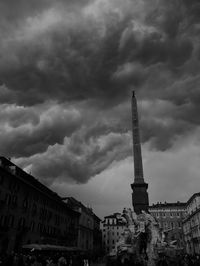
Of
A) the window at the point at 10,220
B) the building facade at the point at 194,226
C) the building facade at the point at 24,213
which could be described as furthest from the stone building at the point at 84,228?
the window at the point at 10,220

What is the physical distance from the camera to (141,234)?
98.8ft

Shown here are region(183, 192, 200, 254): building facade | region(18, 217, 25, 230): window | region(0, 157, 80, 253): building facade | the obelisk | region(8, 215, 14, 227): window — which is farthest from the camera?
region(183, 192, 200, 254): building facade

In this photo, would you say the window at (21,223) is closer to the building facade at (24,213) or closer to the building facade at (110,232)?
the building facade at (24,213)

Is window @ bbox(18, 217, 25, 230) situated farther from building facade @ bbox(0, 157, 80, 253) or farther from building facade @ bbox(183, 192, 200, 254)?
building facade @ bbox(183, 192, 200, 254)

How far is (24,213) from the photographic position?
3747cm

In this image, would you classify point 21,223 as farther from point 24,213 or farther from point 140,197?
point 140,197

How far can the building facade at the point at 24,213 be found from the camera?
32.8 m

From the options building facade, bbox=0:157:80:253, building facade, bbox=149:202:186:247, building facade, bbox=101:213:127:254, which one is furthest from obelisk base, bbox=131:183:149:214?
building facade, bbox=101:213:127:254

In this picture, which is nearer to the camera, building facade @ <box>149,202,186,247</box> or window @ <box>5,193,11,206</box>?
window @ <box>5,193,11,206</box>

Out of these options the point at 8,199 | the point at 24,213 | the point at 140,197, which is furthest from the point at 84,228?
the point at 140,197

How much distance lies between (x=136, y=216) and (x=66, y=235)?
27956mm

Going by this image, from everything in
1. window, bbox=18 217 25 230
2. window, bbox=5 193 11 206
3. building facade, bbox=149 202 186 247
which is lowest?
window, bbox=18 217 25 230

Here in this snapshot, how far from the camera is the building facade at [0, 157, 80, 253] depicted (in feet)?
108

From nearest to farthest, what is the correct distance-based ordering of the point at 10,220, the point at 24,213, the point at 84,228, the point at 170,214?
the point at 10,220, the point at 24,213, the point at 84,228, the point at 170,214
